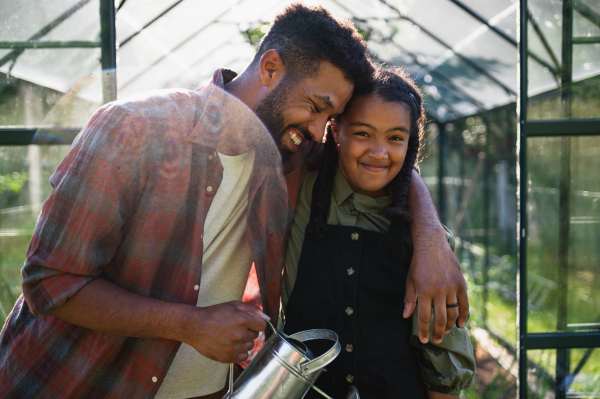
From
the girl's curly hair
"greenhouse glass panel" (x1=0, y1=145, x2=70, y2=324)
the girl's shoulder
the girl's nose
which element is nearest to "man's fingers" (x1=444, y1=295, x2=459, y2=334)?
the girl's curly hair

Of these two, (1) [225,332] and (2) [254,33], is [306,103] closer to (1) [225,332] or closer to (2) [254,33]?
(1) [225,332]

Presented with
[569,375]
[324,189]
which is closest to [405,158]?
[324,189]

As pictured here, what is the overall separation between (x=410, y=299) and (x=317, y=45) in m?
0.97

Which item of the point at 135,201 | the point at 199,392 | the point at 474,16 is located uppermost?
the point at 474,16

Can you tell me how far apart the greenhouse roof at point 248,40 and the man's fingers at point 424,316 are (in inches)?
50.1

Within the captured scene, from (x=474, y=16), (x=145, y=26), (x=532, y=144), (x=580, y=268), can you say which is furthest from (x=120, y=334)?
(x=474, y=16)

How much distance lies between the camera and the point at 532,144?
2.54 meters

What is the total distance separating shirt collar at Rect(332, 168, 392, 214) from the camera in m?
1.71

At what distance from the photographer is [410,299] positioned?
4.75ft

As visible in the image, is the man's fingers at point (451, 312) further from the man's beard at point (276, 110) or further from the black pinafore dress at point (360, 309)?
the man's beard at point (276, 110)

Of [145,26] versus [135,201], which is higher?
[145,26]

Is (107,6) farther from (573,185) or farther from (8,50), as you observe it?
(573,185)

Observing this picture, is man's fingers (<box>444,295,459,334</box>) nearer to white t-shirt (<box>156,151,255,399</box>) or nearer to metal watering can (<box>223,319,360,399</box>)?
metal watering can (<box>223,319,360,399</box>)

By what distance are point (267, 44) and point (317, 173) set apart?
567mm
